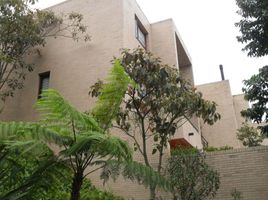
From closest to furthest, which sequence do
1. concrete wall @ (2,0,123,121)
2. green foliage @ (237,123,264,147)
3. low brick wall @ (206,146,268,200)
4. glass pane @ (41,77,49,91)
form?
low brick wall @ (206,146,268,200) < concrete wall @ (2,0,123,121) < glass pane @ (41,77,49,91) < green foliage @ (237,123,264,147)

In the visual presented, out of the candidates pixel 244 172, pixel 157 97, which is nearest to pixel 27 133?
pixel 157 97

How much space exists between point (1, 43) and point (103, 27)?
4.25 metres

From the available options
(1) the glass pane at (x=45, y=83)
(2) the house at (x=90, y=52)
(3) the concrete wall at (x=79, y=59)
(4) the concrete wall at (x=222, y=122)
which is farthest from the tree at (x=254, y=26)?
(4) the concrete wall at (x=222, y=122)

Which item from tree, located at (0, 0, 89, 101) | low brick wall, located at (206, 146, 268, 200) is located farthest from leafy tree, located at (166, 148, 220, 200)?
tree, located at (0, 0, 89, 101)

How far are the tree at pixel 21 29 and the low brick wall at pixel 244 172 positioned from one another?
25.7 feet

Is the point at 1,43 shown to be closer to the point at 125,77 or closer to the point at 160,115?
the point at 160,115

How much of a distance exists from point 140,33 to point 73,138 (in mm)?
11888

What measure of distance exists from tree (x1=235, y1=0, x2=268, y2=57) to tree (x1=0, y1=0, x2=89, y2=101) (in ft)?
21.6

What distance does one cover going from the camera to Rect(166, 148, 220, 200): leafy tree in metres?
8.49

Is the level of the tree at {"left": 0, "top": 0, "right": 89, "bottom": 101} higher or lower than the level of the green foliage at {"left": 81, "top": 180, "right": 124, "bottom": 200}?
higher

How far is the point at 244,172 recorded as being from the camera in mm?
9852

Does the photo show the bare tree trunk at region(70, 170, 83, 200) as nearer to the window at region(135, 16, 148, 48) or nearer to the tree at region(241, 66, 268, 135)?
the tree at region(241, 66, 268, 135)

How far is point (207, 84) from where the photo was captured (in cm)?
2370

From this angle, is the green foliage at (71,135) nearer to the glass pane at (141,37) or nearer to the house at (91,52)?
the house at (91,52)
